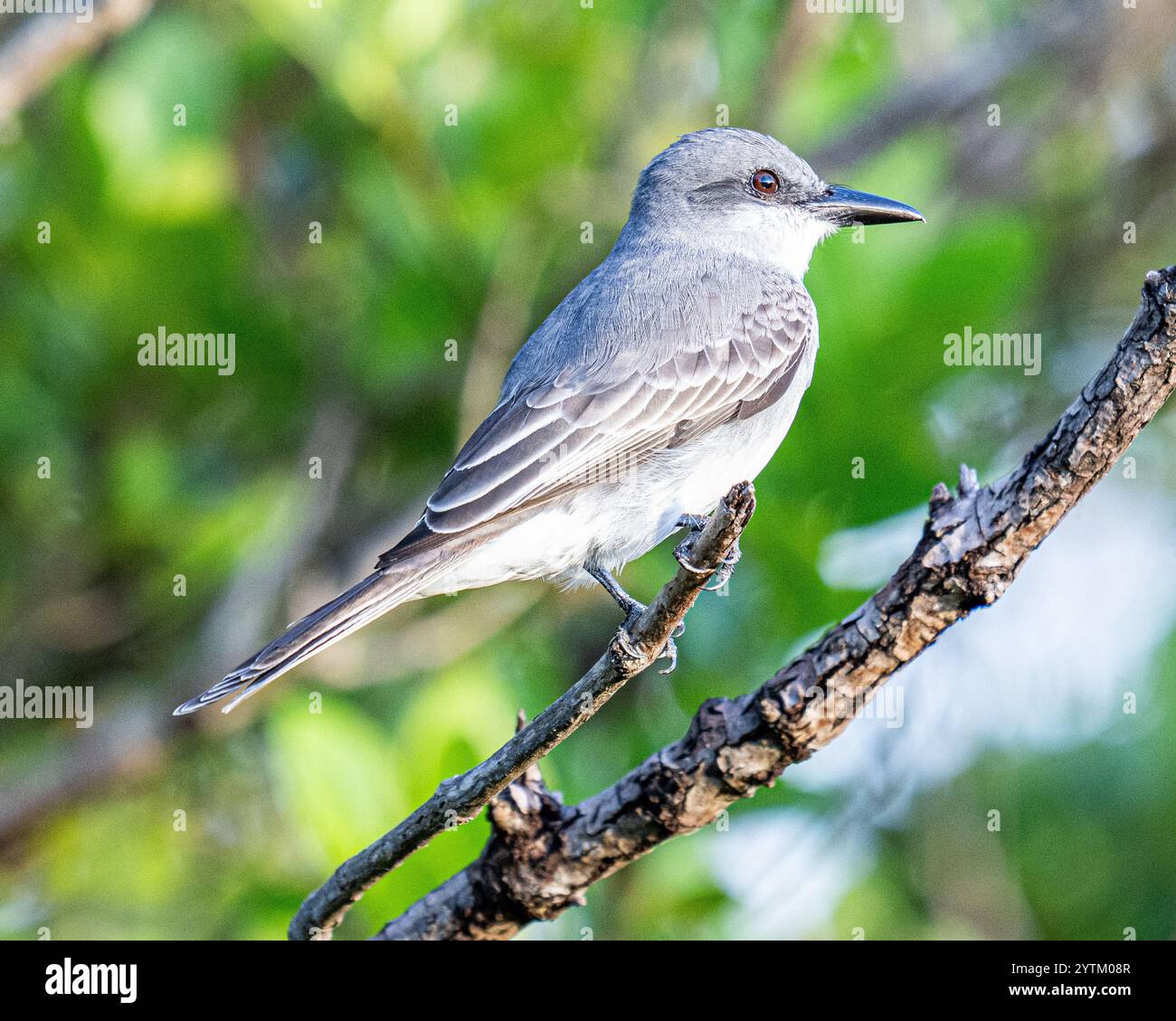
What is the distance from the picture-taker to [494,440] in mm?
4730

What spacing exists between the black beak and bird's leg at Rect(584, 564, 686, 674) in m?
1.82

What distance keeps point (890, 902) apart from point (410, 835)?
330cm

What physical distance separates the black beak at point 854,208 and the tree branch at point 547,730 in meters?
2.47

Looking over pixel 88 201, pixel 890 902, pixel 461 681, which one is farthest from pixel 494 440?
pixel 890 902

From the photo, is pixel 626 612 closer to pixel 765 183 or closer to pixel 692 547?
pixel 692 547

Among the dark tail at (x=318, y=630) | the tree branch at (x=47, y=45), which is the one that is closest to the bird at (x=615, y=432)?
the dark tail at (x=318, y=630)

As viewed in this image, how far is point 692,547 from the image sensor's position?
143 inches

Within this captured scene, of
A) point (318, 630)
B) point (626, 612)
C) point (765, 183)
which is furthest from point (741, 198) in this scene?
point (318, 630)

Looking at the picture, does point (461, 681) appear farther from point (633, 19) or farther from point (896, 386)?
point (633, 19)

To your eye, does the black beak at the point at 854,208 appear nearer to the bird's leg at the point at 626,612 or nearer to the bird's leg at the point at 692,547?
the bird's leg at the point at 692,547

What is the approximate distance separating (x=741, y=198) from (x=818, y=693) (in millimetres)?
2859

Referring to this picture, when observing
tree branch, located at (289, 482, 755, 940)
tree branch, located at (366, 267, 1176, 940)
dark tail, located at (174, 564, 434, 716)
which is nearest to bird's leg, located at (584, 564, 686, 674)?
tree branch, located at (289, 482, 755, 940)

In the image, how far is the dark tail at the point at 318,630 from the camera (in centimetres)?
399

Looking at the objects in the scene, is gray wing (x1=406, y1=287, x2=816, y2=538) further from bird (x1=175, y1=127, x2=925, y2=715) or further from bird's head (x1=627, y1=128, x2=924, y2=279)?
bird's head (x1=627, y1=128, x2=924, y2=279)
